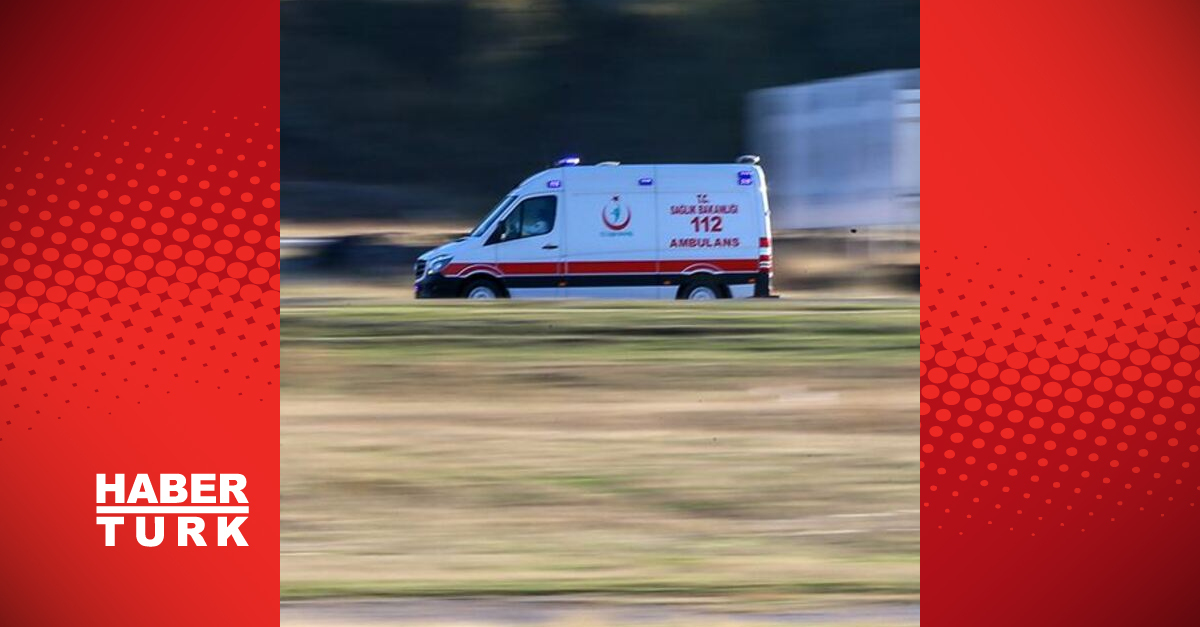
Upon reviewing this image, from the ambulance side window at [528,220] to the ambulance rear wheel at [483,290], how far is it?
51 centimetres

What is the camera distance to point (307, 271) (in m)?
24.1

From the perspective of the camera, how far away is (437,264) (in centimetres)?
1981

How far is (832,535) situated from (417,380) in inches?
153

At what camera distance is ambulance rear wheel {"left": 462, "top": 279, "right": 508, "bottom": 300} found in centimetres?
1962

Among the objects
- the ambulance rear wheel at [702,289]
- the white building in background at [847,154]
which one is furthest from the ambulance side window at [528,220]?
the white building in background at [847,154]

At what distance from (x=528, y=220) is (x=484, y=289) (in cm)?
104

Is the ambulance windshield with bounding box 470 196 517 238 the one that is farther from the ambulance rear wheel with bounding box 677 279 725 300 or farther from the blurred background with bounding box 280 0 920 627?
the blurred background with bounding box 280 0 920 627

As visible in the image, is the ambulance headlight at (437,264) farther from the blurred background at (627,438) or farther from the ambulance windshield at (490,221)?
the blurred background at (627,438)

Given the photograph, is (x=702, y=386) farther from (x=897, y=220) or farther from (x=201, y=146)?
(x=897, y=220)

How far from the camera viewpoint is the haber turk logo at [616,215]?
19781mm

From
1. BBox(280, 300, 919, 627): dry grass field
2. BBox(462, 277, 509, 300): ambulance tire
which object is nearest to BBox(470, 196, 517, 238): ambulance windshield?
BBox(462, 277, 509, 300): ambulance tire

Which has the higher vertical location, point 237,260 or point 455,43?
point 455,43

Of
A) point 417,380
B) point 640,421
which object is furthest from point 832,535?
point 417,380

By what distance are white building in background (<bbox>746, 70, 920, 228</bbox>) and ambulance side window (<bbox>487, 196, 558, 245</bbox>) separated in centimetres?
A: 603
